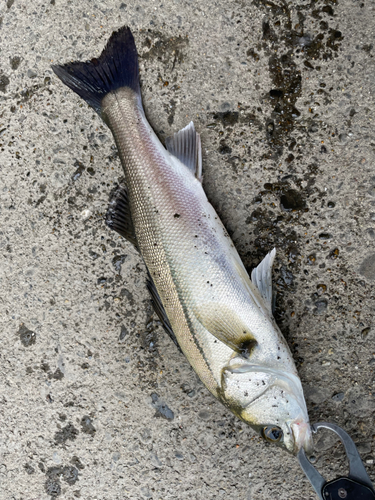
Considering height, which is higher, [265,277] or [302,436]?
[265,277]

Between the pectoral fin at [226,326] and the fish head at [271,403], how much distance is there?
4.4 inches

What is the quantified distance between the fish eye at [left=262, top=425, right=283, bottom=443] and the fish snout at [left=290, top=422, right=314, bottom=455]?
0.07 meters

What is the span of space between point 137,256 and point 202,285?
2.07 ft

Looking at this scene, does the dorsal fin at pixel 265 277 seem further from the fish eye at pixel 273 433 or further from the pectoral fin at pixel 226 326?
the fish eye at pixel 273 433

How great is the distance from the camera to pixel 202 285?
1.96 m

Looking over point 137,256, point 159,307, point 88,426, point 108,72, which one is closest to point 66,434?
point 88,426

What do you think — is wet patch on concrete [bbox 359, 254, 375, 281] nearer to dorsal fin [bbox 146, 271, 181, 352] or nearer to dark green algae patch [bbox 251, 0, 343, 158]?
dark green algae patch [bbox 251, 0, 343, 158]

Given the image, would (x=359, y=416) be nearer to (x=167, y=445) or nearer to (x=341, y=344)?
(x=341, y=344)

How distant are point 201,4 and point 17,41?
125 cm

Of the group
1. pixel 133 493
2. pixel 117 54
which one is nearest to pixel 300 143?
pixel 117 54

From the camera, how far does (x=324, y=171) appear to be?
2.27 metres

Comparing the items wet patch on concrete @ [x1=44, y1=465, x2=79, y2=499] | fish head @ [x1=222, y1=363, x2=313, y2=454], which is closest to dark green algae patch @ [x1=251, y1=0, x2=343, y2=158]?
fish head @ [x1=222, y1=363, x2=313, y2=454]

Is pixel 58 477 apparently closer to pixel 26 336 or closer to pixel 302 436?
pixel 26 336

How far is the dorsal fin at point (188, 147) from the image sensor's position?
7.32 ft
